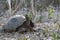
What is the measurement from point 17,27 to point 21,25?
0.11m

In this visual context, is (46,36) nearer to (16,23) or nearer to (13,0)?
(16,23)

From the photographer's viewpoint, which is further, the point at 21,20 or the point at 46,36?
the point at 21,20

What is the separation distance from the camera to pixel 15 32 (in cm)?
402

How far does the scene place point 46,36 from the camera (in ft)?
11.8

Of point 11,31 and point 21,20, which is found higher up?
point 21,20

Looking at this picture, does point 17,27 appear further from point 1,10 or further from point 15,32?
point 1,10

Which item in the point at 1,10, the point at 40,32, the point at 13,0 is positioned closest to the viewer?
the point at 40,32

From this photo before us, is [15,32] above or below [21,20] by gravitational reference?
below

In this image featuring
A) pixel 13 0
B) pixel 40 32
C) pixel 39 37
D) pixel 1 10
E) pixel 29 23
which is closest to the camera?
pixel 39 37

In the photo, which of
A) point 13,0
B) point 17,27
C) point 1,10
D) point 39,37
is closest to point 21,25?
point 17,27

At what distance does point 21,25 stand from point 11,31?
267mm

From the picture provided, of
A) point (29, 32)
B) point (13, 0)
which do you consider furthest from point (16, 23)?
point (13, 0)

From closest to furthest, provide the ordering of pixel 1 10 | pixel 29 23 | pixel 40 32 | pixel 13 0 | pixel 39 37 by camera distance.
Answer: pixel 39 37 → pixel 40 32 → pixel 29 23 → pixel 13 0 → pixel 1 10

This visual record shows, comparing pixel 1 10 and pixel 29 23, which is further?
pixel 1 10
